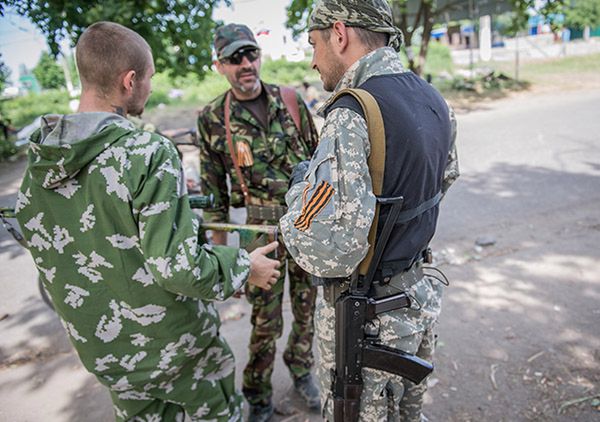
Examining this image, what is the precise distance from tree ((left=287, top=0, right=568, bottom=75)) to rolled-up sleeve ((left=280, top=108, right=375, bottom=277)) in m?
7.30

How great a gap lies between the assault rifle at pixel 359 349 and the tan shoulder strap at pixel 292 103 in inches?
44.2

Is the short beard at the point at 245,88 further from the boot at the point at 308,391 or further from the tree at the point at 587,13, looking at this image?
the tree at the point at 587,13

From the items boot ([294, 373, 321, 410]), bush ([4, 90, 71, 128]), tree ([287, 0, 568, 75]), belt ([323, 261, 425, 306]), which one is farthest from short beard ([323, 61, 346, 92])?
bush ([4, 90, 71, 128])

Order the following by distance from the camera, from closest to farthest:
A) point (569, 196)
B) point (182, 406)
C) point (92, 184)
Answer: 1. point (92, 184)
2. point (182, 406)
3. point (569, 196)

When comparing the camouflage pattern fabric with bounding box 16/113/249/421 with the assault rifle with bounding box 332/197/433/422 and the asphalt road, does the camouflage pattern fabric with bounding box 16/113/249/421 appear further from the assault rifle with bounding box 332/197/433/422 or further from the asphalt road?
the asphalt road

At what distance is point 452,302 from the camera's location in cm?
357

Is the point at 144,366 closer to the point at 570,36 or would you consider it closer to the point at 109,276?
the point at 109,276

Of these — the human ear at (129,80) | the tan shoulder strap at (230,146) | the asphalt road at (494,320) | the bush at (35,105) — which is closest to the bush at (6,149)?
the asphalt road at (494,320)

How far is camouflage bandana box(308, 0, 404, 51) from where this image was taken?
1.51 m

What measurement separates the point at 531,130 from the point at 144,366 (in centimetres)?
892

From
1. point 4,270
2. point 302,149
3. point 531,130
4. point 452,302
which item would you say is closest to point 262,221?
point 302,149

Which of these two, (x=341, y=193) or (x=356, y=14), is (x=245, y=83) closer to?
(x=356, y=14)

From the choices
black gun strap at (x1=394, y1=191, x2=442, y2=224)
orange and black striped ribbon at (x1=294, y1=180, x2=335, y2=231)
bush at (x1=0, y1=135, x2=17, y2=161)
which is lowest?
bush at (x1=0, y1=135, x2=17, y2=161)

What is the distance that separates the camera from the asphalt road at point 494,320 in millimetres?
2617
